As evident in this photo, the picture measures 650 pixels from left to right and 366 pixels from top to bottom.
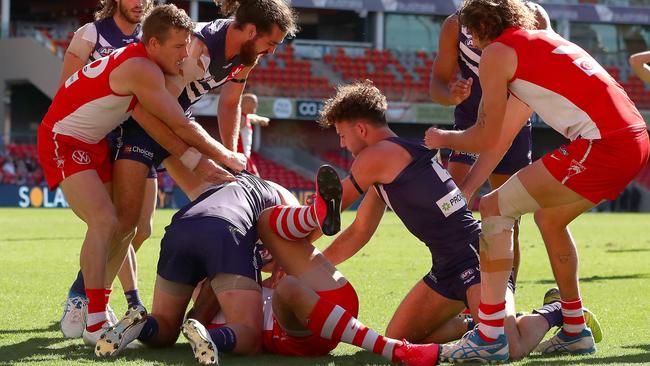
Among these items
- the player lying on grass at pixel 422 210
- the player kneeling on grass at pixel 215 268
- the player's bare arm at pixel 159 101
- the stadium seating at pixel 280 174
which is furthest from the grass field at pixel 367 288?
the stadium seating at pixel 280 174

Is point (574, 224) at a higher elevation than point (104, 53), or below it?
below

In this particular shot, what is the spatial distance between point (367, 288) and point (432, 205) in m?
3.48

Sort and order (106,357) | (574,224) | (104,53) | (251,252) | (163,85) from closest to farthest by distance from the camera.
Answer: (106,357)
(251,252)
(163,85)
(104,53)
(574,224)

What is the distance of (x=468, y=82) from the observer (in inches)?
268

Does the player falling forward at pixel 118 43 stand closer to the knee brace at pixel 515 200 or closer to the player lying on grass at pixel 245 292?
the player lying on grass at pixel 245 292

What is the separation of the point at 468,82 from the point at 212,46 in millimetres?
1656

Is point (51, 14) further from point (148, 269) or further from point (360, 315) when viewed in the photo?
point (360, 315)

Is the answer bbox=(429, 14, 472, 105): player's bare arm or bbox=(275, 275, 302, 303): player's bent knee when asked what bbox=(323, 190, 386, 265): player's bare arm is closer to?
bbox=(275, 275, 302, 303): player's bent knee

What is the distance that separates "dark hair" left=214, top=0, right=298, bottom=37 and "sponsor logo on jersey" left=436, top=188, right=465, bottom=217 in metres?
1.79

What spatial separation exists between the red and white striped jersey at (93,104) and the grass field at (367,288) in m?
1.23

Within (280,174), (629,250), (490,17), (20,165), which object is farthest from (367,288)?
(280,174)

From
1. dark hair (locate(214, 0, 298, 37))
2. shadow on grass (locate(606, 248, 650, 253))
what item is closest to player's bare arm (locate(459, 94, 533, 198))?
dark hair (locate(214, 0, 298, 37))

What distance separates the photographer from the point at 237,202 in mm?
5762

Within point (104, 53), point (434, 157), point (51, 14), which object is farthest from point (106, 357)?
point (51, 14)
